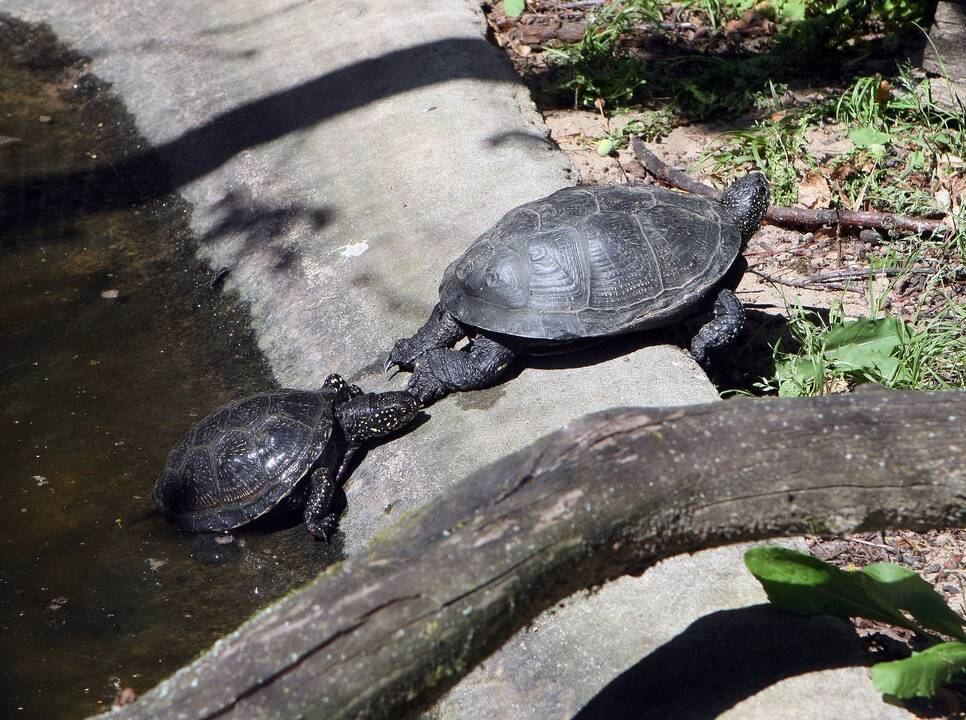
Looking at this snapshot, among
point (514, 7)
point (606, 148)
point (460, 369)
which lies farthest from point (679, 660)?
point (514, 7)

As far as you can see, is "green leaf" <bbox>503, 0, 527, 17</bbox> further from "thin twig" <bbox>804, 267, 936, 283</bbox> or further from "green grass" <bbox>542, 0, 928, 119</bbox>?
"thin twig" <bbox>804, 267, 936, 283</bbox>

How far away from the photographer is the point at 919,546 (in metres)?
4.08

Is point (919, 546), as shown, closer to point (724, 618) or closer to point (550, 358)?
point (724, 618)

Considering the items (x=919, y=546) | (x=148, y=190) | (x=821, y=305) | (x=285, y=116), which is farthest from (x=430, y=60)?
(x=919, y=546)

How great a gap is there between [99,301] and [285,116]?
6.95 feet

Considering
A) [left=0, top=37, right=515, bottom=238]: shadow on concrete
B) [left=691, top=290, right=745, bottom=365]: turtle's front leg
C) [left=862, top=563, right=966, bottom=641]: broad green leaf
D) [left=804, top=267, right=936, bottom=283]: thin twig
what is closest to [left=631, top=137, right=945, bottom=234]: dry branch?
[left=804, top=267, right=936, bottom=283]: thin twig

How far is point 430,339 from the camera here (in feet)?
16.8

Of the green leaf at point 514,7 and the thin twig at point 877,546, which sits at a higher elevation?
the green leaf at point 514,7

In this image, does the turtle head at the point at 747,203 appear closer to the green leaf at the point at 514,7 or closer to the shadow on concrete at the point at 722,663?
the shadow on concrete at the point at 722,663

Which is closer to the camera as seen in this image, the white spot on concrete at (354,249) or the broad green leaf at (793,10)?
the white spot on concrete at (354,249)

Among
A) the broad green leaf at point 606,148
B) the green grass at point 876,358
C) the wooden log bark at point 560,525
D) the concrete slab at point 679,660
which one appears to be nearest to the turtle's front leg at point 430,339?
the green grass at point 876,358

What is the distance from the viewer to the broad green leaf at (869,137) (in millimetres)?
6395

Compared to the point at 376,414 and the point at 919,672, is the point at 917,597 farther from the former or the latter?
the point at 376,414

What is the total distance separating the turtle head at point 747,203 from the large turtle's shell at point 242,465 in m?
2.45
